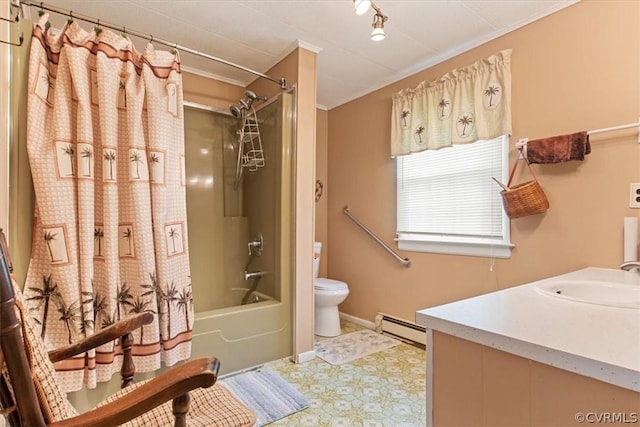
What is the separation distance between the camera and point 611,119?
170cm

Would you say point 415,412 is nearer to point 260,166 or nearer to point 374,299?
point 374,299

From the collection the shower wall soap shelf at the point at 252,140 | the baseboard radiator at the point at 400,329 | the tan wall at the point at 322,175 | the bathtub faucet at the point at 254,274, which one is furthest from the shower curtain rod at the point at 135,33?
the baseboard radiator at the point at 400,329

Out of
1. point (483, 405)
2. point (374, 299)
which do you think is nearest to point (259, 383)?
point (374, 299)

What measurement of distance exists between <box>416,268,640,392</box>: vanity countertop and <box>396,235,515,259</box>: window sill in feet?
3.60

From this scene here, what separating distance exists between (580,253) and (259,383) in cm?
200

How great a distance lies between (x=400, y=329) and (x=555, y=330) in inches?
81.2

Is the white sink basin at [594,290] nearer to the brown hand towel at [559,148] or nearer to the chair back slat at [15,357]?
the brown hand towel at [559,148]

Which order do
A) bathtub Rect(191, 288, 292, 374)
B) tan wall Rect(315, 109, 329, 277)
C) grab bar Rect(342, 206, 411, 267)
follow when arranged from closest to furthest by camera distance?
bathtub Rect(191, 288, 292, 374), grab bar Rect(342, 206, 411, 267), tan wall Rect(315, 109, 329, 277)

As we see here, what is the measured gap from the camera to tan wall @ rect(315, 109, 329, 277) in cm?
354

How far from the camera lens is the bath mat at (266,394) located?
171cm

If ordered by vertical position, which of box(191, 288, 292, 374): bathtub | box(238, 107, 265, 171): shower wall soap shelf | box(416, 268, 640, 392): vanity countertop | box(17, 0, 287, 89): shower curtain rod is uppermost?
box(17, 0, 287, 89): shower curtain rod

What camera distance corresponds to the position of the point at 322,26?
213 centimetres

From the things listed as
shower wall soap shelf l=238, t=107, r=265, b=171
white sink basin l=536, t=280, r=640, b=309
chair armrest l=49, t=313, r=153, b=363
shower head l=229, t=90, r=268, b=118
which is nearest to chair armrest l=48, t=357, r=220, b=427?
chair armrest l=49, t=313, r=153, b=363

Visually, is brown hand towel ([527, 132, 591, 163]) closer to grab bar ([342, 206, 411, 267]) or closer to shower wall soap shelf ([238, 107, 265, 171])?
grab bar ([342, 206, 411, 267])
